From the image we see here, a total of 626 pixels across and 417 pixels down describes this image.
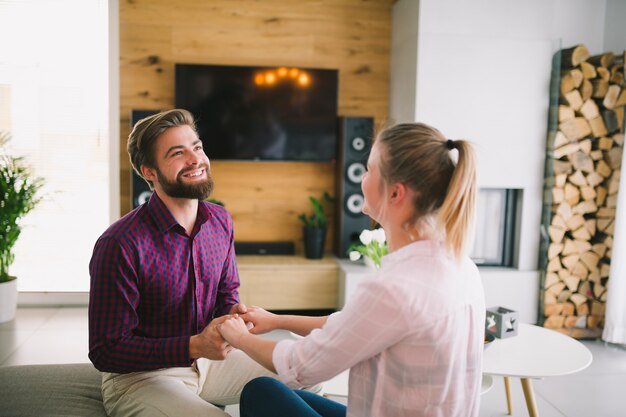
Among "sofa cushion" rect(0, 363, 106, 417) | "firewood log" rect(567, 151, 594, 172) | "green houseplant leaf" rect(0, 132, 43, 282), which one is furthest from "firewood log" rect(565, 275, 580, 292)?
"green houseplant leaf" rect(0, 132, 43, 282)

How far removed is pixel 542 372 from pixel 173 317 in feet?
4.46

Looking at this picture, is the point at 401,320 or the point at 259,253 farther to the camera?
the point at 259,253

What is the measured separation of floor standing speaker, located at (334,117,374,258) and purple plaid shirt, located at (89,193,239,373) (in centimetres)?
211

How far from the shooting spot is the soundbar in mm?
4086

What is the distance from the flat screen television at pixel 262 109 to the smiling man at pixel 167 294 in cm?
201

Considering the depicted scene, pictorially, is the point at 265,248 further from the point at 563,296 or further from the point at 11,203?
the point at 563,296

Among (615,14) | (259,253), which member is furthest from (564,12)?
(259,253)

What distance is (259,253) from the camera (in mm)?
4113

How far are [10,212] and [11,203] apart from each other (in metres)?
0.06

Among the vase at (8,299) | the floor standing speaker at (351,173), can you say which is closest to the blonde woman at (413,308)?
the floor standing speaker at (351,173)

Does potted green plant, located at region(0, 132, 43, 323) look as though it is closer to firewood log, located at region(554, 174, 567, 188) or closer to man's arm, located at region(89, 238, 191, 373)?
man's arm, located at region(89, 238, 191, 373)

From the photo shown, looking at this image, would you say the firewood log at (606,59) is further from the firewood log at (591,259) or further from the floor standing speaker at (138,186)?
the floor standing speaker at (138,186)

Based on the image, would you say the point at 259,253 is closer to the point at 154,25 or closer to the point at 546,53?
the point at 154,25

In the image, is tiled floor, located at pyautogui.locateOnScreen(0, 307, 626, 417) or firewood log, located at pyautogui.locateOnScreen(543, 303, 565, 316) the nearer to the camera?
tiled floor, located at pyautogui.locateOnScreen(0, 307, 626, 417)
